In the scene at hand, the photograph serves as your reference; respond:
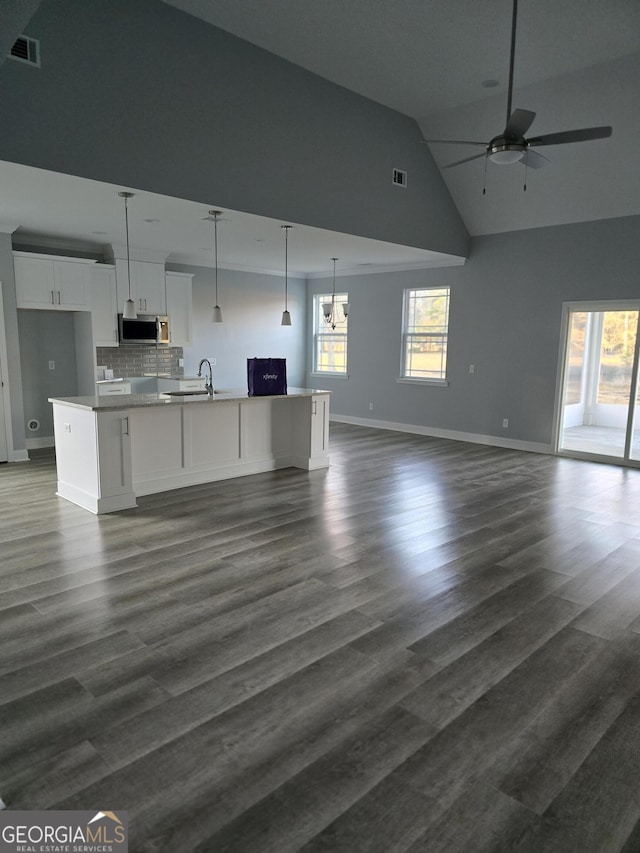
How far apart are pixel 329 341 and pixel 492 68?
19.3 feet

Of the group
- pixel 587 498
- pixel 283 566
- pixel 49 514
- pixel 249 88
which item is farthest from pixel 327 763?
pixel 249 88

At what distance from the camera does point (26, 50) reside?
4031 mm

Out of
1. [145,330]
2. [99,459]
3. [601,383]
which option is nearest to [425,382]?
[601,383]

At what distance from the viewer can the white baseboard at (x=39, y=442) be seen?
25.1 ft

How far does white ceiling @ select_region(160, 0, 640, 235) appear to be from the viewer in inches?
178

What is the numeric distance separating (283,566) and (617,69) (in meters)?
5.55

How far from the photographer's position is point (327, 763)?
78.5 inches

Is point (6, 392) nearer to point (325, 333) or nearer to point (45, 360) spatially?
point (45, 360)

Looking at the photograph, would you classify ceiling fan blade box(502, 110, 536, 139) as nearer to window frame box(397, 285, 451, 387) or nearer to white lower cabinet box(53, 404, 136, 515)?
white lower cabinet box(53, 404, 136, 515)

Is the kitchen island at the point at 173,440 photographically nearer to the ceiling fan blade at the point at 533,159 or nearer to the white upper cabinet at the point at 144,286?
the white upper cabinet at the point at 144,286

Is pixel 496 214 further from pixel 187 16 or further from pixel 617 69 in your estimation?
pixel 187 16

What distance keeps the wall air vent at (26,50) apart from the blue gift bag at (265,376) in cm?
311

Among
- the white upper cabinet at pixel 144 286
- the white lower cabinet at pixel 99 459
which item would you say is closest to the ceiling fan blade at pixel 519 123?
the white lower cabinet at pixel 99 459

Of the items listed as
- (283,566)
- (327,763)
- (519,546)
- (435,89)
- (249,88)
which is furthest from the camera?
(435,89)
